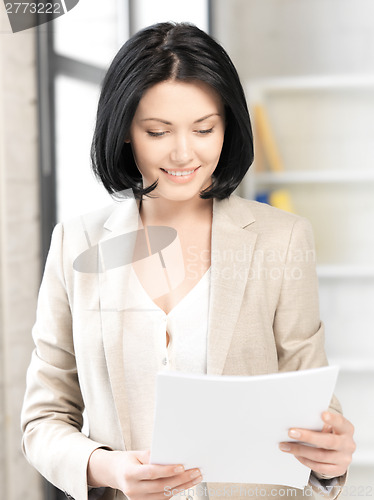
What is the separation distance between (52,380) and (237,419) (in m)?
0.30

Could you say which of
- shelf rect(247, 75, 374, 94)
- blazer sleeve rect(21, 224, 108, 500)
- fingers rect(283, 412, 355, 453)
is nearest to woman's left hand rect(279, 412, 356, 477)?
fingers rect(283, 412, 355, 453)

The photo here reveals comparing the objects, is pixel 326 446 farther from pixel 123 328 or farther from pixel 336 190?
pixel 336 190

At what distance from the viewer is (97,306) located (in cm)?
76

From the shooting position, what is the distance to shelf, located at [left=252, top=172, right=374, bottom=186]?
6.29 feet

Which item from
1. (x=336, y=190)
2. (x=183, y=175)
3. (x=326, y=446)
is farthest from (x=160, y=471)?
(x=336, y=190)

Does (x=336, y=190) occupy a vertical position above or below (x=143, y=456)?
above

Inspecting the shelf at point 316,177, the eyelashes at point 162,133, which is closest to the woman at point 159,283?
the eyelashes at point 162,133

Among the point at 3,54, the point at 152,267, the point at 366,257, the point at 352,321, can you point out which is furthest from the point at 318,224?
the point at 152,267

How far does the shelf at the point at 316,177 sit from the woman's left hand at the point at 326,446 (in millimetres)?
1357

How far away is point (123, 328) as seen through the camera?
752mm

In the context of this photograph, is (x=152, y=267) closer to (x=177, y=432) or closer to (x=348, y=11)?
(x=177, y=432)

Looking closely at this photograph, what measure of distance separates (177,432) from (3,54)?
93 centimetres

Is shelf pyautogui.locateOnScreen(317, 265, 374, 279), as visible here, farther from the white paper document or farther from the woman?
the white paper document

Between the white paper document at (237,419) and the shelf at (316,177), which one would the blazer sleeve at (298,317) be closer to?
the white paper document at (237,419)
